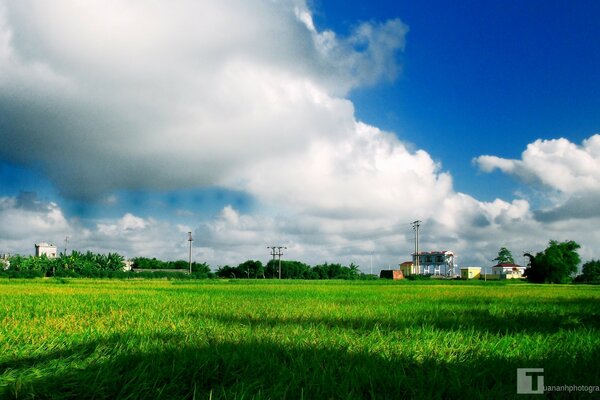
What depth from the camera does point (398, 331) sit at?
5660 millimetres

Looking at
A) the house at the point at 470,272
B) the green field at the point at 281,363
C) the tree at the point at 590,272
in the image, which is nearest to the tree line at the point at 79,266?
the green field at the point at 281,363

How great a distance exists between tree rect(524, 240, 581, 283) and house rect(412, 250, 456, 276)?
43.3 metres

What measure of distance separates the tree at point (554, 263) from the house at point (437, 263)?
43297 mm

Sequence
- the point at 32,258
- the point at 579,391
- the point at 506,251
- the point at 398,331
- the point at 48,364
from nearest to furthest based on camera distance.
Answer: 1. the point at 579,391
2. the point at 48,364
3. the point at 398,331
4. the point at 32,258
5. the point at 506,251

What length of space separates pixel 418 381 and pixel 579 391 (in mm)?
1099

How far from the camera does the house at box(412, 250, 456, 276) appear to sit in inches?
4744

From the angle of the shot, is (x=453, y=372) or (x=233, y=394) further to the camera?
(x=453, y=372)

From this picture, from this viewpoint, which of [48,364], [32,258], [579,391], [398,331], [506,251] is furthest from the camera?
[506,251]

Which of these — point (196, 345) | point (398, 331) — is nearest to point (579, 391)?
point (398, 331)

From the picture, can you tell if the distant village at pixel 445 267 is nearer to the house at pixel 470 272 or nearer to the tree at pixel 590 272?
the house at pixel 470 272

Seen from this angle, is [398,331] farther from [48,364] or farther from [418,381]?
[48,364]

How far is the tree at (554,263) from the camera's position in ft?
230

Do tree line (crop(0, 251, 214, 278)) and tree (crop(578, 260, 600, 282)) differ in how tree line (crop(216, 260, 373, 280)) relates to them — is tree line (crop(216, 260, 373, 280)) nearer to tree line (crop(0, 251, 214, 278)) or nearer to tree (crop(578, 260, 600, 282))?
tree line (crop(0, 251, 214, 278))

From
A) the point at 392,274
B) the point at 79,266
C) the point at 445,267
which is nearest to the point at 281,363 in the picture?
the point at 79,266
